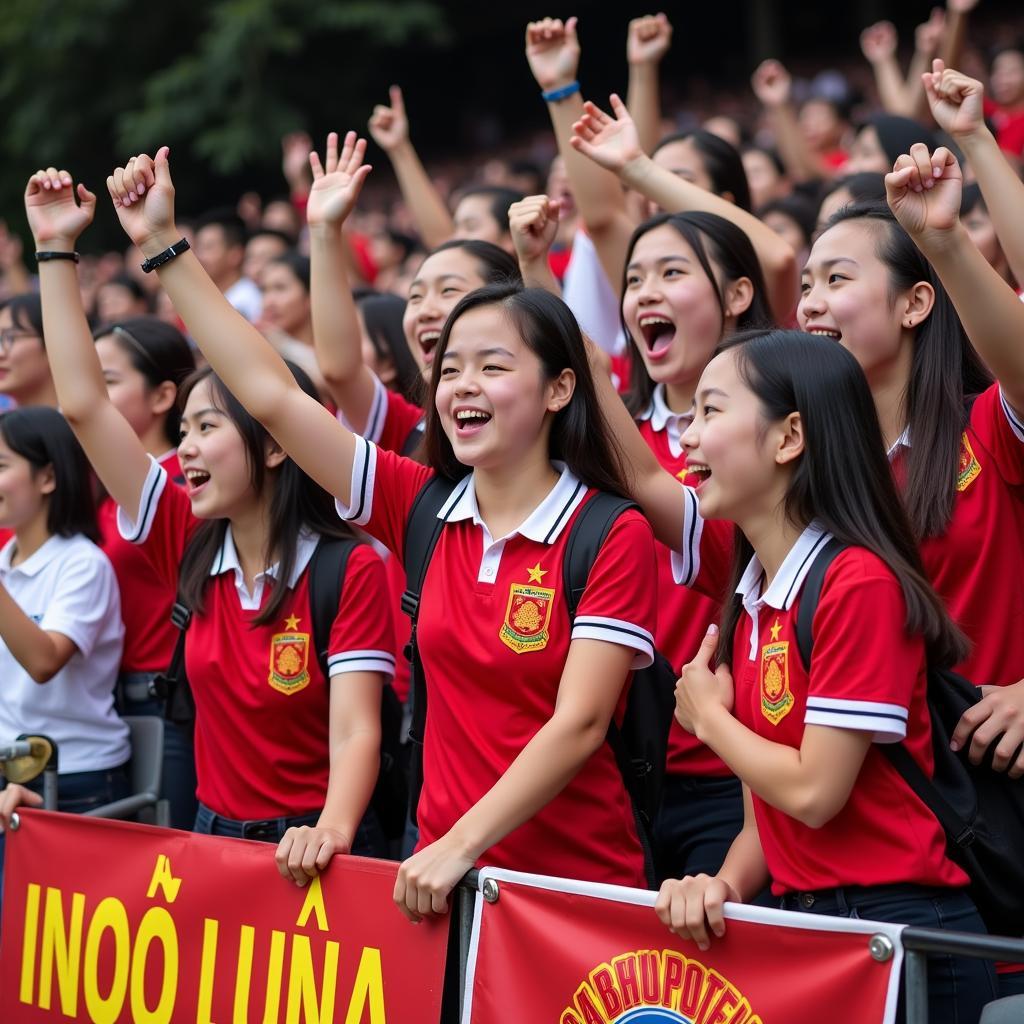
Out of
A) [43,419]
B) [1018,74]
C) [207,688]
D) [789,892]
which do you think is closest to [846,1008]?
[789,892]

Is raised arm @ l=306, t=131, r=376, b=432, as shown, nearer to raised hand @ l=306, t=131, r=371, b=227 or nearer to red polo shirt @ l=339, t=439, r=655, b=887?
raised hand @ l=306, t=131, r=371, b=227

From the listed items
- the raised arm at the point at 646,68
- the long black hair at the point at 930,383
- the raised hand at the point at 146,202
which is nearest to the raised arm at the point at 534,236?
the long black hair at the point at 930,383

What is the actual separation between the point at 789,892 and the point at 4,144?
65.3 ft

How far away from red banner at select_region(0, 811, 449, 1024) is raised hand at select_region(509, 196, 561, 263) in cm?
146

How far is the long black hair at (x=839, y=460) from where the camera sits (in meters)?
2.66

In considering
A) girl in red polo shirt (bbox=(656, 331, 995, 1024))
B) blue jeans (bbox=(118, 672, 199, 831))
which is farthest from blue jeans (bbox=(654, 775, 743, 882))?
blue jeans (bbox=(118, 672, 199, 831))

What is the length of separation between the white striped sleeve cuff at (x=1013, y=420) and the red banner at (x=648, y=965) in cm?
113

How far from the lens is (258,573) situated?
3.75 m

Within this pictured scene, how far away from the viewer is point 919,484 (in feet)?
10.0

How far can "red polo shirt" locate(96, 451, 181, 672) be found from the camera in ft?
14.9

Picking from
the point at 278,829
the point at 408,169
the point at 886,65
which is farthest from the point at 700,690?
the point at 886,65

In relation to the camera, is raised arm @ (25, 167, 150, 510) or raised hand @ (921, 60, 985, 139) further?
raised arm @ (25, 167, 150, 510)

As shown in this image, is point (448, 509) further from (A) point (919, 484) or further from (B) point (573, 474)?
(A) point (919, 484)

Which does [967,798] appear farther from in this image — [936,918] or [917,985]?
[917,985]
